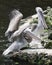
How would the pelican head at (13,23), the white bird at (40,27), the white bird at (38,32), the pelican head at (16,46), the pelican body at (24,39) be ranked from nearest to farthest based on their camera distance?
the pelican head at (16,46)
the pelican body at (24,39)
the white bird at (38,32)
the white bird at (40,27)
the pelican head at (13,23)

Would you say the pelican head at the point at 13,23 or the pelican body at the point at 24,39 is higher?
the pelican head at the point at 13,23

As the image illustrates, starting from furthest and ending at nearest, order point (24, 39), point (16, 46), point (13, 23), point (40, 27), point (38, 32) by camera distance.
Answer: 1. point (13, 23)
2. point (40, 27)
3. point (38, 32)
4. point (24, 39)
5. point (16, 46)

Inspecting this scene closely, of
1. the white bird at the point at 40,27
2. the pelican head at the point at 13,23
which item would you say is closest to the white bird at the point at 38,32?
the white bird at the point at 40,27

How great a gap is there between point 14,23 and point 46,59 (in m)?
3.86

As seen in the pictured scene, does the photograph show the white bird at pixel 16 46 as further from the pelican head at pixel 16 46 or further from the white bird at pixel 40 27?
the white bird at pixel 40 27

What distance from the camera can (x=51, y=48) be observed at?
42.4 feet

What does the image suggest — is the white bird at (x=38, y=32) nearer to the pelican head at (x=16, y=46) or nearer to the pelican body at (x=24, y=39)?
the pelican body at (x=24, y=39)

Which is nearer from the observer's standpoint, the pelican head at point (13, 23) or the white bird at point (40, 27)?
the white bird at point (40, 27)

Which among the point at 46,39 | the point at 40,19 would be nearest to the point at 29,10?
the point at 40,19

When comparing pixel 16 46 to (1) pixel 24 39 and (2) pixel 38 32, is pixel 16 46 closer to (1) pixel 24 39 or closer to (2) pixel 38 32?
(1) pixel 24 39

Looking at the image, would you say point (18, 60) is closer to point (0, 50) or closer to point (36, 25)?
point (0, 50)

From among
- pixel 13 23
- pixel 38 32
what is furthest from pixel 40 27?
pixel 13 23

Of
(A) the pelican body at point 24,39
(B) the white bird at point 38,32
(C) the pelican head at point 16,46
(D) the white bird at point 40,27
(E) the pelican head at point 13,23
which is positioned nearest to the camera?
(C) the pelican head at point 16,46

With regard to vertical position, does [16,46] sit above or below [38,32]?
below
